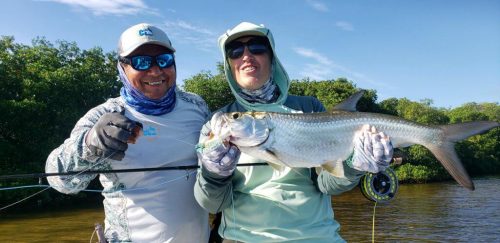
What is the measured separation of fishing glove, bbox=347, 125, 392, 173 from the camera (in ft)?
11.0

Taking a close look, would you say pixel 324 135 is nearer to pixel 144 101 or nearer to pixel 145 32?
pixel 144 101

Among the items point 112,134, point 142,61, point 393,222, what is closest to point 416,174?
point 393,222

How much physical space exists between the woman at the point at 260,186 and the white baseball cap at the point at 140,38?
63 cm

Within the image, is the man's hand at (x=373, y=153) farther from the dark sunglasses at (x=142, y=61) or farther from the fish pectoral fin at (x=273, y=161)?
the dark sunglasses at (x=142, y=61)

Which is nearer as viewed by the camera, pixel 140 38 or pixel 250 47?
pixel 140 38

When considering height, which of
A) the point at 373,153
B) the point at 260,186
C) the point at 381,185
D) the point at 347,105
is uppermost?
the point at 347,105

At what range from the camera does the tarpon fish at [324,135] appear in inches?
130

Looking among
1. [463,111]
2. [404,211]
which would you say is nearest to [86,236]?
[404,211]

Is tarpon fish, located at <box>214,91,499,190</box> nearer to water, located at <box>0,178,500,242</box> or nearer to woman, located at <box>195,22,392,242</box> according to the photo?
woman, located at <box>195,22,392,242</box>

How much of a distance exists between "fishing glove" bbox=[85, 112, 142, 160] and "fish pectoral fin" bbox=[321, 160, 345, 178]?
160cm

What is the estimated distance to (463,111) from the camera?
5722 cm

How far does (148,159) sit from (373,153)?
200 centimetres

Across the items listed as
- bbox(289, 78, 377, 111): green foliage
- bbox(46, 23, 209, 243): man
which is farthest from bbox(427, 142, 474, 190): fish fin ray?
bbox(289, 78, 377, 111): green foliage

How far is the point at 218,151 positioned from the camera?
3.12m
